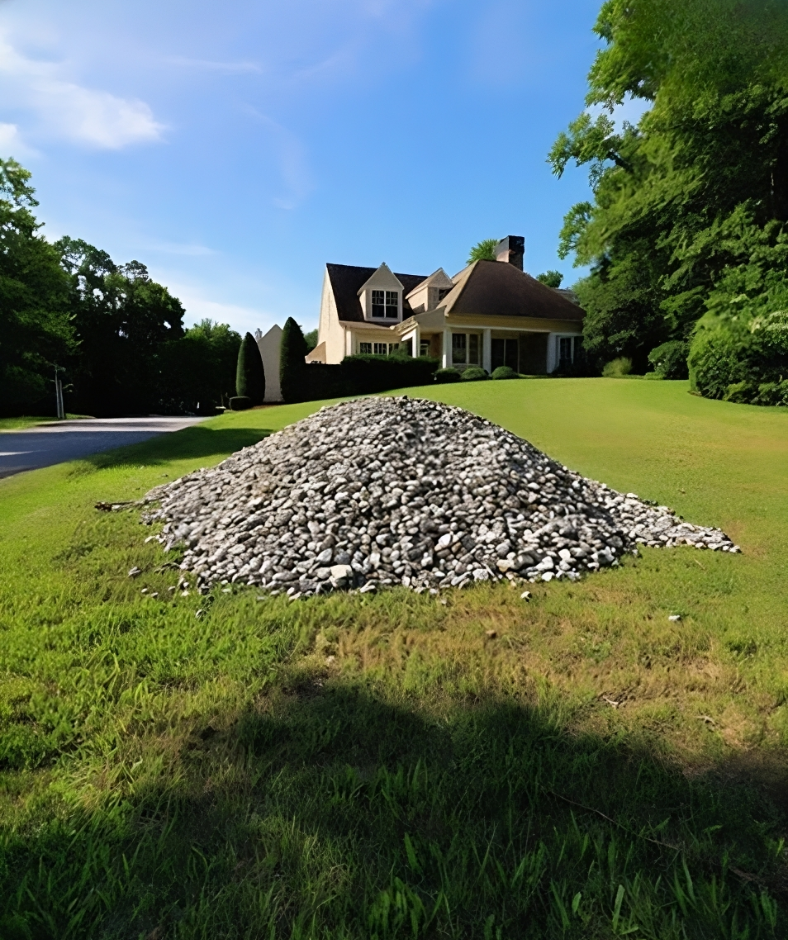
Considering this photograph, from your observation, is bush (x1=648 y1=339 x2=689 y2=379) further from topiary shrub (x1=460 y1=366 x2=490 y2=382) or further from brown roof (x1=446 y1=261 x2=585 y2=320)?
topiary shrub (x1=460 y1=366 x2=490 y2=382)

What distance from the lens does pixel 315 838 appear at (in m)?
1.71

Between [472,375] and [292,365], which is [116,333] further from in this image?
[472,375]

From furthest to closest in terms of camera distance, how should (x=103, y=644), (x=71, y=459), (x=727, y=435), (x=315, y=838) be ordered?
(x=727, y=435) < (x=71, y=459) < (x=103, y=644) < (x=315, y=838)

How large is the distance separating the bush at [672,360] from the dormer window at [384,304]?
12.7 metres

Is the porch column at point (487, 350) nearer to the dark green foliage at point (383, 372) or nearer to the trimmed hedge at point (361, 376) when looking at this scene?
the dark green foliage at point (383, 372)

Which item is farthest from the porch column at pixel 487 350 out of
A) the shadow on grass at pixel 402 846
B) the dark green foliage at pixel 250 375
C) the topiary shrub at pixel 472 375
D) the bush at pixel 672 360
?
the shadow on grass at pixel 402 846

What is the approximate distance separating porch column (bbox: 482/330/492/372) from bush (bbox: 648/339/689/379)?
6.94 metres

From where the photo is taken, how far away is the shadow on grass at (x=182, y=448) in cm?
904

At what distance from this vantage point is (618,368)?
73.7ft

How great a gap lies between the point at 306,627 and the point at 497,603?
50.1 inches

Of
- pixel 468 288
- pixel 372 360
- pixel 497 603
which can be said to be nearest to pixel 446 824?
pixel 497 603

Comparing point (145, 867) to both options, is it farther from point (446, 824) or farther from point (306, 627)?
point (306, 627)

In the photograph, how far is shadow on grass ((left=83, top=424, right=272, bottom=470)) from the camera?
904 cm

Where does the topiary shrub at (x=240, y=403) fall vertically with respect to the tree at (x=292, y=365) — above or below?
below
